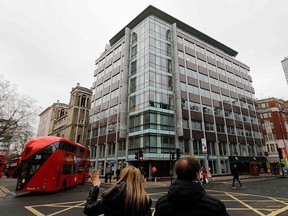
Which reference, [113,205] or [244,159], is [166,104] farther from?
[113,205]

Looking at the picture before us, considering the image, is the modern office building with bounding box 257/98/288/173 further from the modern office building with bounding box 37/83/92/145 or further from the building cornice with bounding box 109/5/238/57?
the modern office building with bounding box 37/83/92/145

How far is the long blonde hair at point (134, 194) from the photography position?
2309 millimetres

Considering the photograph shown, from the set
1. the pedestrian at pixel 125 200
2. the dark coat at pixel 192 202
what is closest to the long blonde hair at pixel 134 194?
the pedestrian at pixel 125 200

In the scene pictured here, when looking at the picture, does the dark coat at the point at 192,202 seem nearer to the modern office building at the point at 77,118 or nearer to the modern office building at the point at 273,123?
the modern office building at the point at 77,118

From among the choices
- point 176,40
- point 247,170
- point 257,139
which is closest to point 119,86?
point 176,40

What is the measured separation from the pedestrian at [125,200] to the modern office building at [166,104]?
2237 centimetres

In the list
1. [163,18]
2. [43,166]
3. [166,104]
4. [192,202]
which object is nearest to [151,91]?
[166,104]

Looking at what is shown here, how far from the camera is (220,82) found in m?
40.3

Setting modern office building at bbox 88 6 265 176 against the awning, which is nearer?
modern office building at bbox 88 6 265 176

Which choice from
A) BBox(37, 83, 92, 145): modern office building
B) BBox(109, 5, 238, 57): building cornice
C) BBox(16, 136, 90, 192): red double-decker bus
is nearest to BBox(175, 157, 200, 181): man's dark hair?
BBox(16, 136, 90, 192): red double-decker bus

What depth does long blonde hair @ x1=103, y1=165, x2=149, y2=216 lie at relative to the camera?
231cm

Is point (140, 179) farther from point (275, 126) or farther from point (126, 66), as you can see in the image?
point (275, 126)

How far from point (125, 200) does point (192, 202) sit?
2.76 feet

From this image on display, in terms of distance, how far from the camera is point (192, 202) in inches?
78.3
